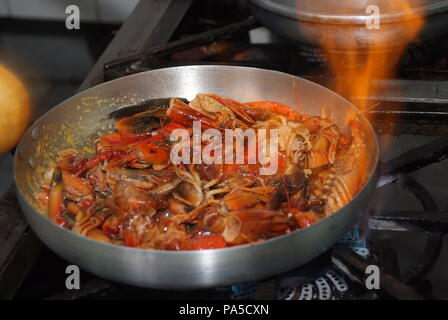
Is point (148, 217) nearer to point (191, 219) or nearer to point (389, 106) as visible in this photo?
point (191, 219)

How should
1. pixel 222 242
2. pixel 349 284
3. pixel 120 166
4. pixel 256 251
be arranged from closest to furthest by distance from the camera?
Result: 1. pixel 256 251
2. pixel 222 242
3. pixel 349 284
4. pixel 120 166

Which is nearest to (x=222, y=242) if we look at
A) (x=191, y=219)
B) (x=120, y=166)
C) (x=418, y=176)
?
(x=191, y=219)

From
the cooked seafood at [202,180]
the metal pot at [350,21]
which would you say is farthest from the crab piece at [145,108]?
the metal pot at [350,21]

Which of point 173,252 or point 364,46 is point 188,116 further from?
point 173,252

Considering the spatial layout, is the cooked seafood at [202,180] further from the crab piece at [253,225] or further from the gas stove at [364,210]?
the gas stove at [364,210]

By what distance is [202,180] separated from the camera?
1484 millimetres

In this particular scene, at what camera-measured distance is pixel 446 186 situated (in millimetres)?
1743

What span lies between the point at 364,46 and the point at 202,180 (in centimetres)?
66

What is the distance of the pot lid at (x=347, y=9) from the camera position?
1.61m

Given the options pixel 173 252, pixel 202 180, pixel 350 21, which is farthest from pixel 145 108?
pixel 173 252

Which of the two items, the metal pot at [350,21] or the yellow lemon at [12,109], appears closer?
the metal pot at [350,21]

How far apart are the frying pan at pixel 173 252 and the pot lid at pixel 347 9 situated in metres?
0.19

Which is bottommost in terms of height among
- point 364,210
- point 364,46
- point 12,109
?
point 12,109

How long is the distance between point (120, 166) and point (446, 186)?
1.00 meters
